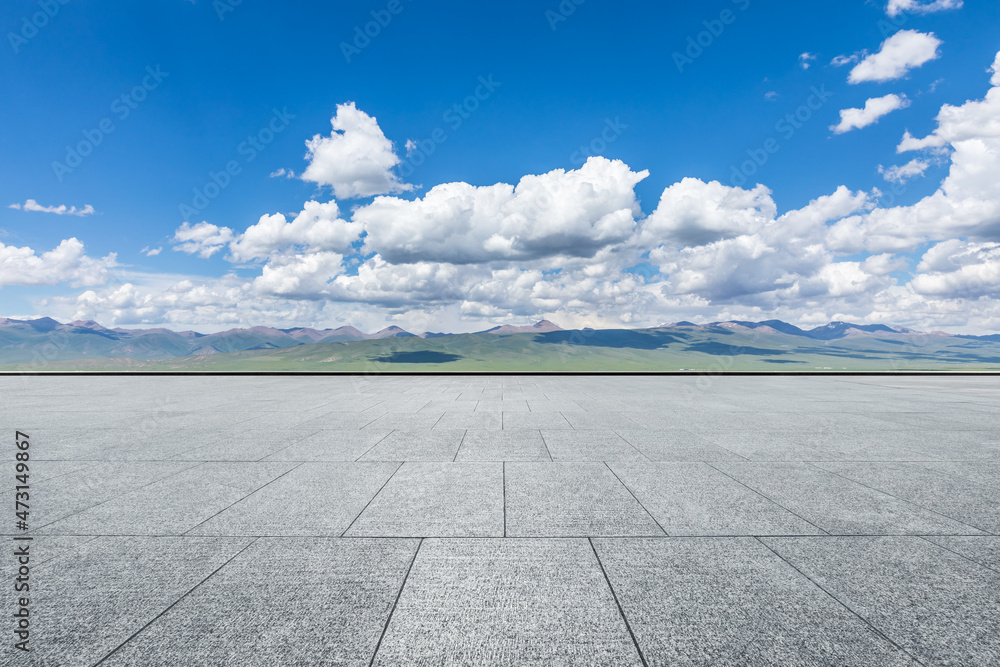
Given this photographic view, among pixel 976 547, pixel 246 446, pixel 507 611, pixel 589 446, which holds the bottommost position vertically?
pixel 976 547

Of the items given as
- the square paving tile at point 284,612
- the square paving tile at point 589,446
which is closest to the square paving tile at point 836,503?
the square paving tile at point 589,446

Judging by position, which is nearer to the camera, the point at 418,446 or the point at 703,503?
the point at 703,503

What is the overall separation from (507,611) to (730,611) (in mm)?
1827

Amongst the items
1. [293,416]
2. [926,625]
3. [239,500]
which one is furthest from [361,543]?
[293,416]

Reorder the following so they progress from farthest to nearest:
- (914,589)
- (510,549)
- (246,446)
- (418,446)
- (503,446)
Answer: (246,446), (418,446), (503,446), (510,549), (914,589)

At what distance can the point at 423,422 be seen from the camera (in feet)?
43.9

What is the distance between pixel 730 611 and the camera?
3832mm

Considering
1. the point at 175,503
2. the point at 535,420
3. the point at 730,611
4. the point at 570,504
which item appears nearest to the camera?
the point at 730,611

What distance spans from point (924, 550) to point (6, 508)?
455 inches

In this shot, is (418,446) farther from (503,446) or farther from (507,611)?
(507,611)

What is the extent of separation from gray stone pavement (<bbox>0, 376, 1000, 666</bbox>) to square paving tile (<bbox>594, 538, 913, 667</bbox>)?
0.02 meters

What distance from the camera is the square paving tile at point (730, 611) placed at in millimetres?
3328

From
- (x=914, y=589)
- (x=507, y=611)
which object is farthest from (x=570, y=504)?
(x=914, y=589)

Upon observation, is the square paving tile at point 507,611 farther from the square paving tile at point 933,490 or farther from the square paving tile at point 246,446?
the square paving tile at point 246,446
